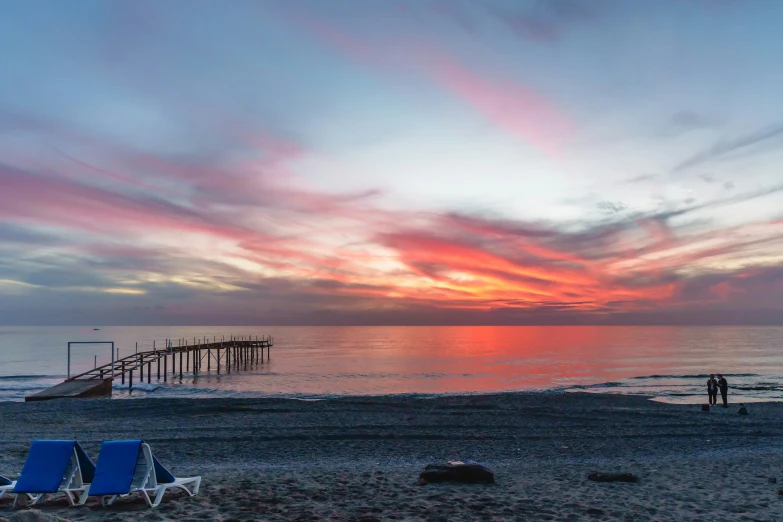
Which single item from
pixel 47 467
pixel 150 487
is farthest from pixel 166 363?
pixel 150 487

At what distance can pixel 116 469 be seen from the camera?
7.63m

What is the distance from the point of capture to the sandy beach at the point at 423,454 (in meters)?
7.90

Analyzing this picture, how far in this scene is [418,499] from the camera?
8.48m

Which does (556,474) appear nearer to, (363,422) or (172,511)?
(172,511)

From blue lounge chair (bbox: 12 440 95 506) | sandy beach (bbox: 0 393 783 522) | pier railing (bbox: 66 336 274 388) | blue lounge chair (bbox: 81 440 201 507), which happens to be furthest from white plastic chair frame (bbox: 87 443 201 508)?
pier railing (bbox: 66 336 274 388)

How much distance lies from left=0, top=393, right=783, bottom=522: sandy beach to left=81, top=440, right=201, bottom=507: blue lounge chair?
0.24 metres

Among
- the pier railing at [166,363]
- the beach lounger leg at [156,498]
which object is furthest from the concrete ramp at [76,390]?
the beach lounger leg at [156,498]

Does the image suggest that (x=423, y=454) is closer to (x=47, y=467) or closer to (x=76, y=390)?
(x=47, y=467)

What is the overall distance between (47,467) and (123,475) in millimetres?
1099

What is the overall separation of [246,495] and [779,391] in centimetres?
3850

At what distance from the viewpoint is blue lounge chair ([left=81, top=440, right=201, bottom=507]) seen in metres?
7.41

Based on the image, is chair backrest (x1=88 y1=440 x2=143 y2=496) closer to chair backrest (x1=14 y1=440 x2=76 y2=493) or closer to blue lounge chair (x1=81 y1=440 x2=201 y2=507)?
blue lounge chair (x1=81 y1=440 x2=201 y2=507)

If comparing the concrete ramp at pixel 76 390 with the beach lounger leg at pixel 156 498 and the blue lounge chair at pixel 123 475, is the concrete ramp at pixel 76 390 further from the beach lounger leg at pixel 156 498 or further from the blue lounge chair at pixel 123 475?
the beach lounger leg at pixel 156 498

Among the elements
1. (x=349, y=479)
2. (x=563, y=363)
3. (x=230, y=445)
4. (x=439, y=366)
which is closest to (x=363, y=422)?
(x=230, y=445)
